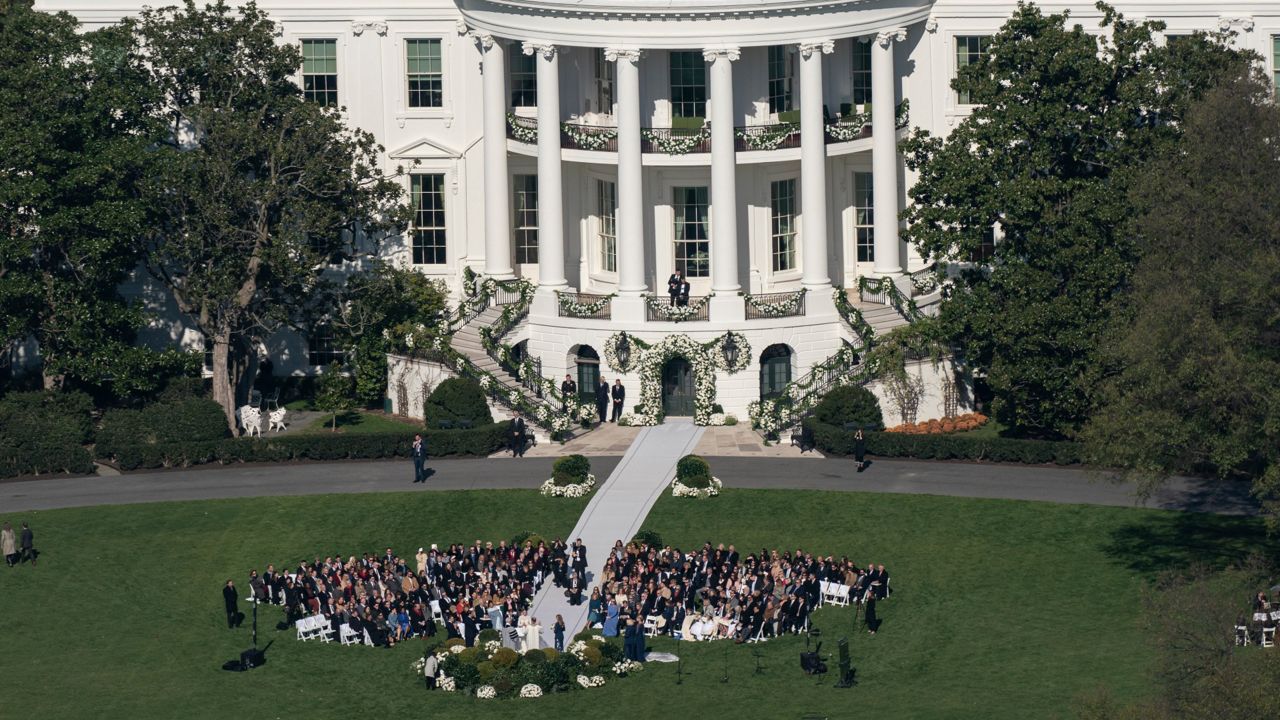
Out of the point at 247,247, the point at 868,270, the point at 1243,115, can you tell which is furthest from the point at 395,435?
the point at 1243,115

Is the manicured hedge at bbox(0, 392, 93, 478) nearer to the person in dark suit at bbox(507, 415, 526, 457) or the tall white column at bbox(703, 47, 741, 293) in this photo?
the person in dark suit at bbox(507, 415, 526, 457)

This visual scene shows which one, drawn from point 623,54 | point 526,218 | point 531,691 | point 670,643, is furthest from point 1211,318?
point 526,218

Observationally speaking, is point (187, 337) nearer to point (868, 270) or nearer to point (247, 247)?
point (247, 247)

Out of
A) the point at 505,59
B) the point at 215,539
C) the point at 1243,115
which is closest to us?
the point at 1243,115

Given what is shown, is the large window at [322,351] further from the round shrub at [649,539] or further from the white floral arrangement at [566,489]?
the round shrub at [649,539]

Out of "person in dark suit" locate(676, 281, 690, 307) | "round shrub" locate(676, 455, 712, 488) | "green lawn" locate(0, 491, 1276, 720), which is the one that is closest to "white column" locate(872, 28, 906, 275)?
"person in dark suit" locate(676, 281, 690, 307)

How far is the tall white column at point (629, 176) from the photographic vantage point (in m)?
81.5

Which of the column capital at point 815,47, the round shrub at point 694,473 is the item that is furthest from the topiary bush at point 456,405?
the column capital at point 815,47

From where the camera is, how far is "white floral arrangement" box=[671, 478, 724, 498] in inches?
2881

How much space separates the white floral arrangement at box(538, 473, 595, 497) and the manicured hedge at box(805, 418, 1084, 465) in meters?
8.25

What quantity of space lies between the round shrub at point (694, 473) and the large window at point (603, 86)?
56.6 feet

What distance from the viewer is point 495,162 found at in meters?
85.6

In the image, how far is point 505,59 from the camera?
86.1 meters

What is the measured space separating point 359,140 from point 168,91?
6.33 meters
